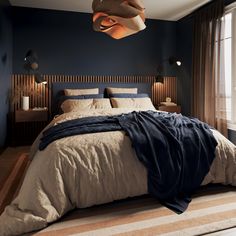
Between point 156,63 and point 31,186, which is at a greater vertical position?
point 156,63

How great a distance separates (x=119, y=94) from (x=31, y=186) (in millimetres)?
2803

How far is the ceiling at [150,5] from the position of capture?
413cm

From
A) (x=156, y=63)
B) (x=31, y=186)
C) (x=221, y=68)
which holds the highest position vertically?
(x=156, y=63)

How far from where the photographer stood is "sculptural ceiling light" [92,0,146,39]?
238cm

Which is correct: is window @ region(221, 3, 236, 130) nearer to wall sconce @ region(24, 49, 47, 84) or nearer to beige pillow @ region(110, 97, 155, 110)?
beige pillow @ region(110, 97, 155, 110)

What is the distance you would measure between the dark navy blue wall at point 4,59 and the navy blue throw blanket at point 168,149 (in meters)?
1.94

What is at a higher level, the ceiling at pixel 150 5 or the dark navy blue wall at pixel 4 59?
the ceiling at pixel 150 5

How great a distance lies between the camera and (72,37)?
15.2ft

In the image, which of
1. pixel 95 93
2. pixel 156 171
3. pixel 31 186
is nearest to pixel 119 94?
pixel 95 93

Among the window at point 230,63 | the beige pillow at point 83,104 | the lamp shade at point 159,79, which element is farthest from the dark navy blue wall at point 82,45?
the window at point 230,63

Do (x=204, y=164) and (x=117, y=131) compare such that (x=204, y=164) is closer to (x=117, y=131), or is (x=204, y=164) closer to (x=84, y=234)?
(x=117, y=131)

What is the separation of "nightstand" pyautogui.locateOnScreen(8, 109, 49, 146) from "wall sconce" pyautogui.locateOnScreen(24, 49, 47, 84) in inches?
22.7

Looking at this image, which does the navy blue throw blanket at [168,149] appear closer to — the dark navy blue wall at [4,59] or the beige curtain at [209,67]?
the beige curtain at [209,67]

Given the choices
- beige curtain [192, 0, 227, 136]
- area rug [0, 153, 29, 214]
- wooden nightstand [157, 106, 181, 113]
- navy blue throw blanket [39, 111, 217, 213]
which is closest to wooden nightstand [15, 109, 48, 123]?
area rug [0, 153, 29, 214]
